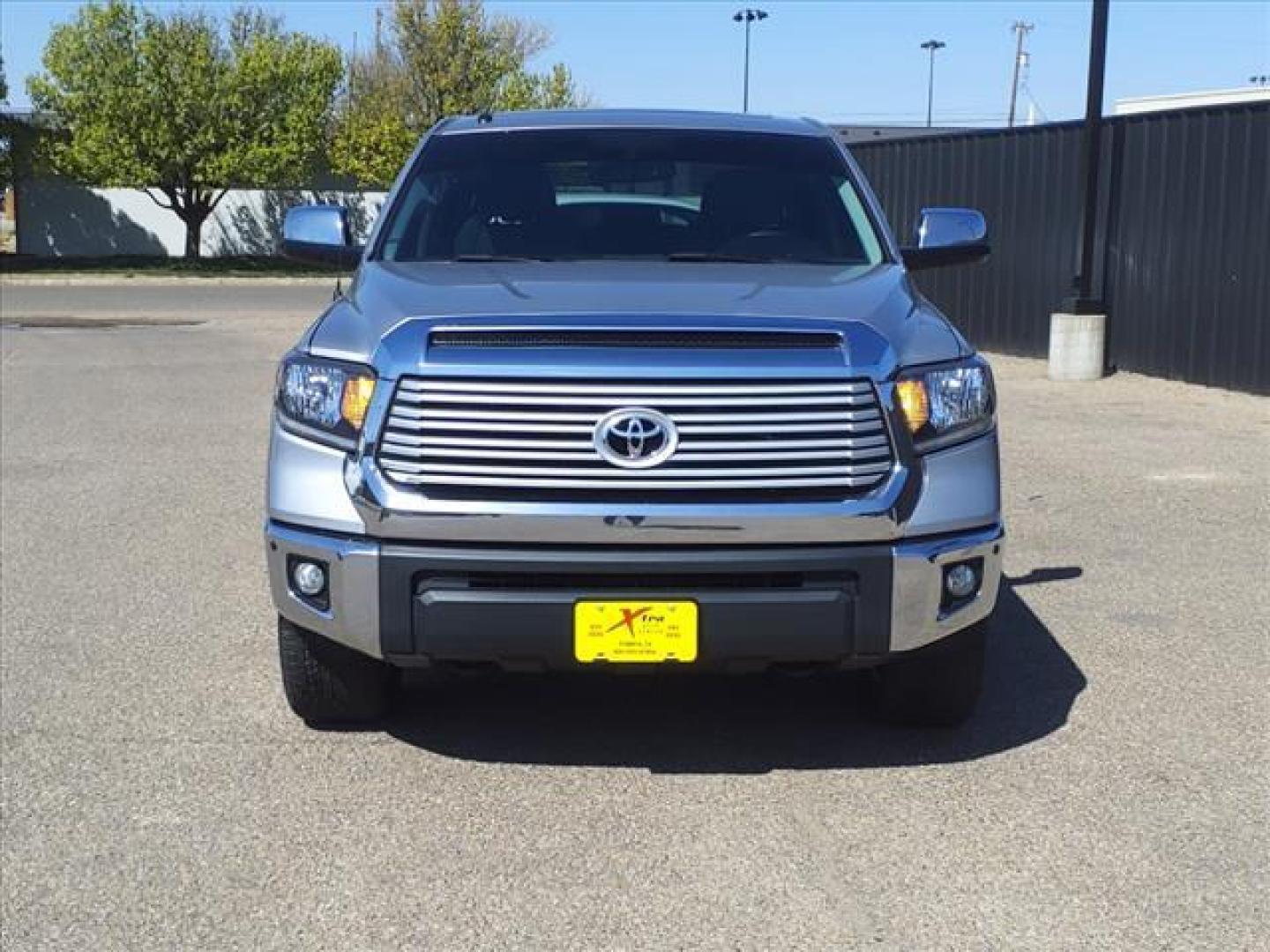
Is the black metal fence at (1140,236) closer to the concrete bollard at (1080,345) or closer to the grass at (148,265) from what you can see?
the concrete bollard at (1080,345)

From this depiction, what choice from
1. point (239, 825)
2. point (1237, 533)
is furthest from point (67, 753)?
point (1237, 533)

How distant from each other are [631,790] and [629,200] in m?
2.25

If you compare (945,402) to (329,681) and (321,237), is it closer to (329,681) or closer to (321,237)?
(329,681)

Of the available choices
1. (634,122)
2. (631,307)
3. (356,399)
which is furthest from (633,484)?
(634,122)

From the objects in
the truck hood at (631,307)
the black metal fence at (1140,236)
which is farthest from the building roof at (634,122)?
the black metal fence at (1140,236)

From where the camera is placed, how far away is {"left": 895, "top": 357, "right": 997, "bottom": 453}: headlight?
4.34 metres

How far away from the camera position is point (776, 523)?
4184 mm

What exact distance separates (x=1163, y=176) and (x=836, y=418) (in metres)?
12.5

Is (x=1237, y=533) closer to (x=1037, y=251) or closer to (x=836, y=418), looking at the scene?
(x=836, y=418)

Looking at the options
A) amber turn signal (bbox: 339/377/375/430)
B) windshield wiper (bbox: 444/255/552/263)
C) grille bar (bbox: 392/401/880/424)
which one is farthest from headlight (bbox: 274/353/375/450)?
windshield wiper (bbox: 444/255/552/263)

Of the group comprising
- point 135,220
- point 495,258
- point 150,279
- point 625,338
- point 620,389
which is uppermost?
point 495,258

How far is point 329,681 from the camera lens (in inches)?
191

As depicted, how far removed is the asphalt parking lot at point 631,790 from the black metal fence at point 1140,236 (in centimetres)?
749

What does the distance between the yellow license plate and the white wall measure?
4268cm
